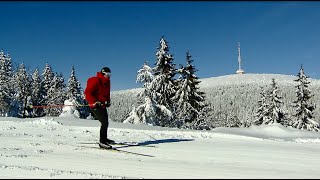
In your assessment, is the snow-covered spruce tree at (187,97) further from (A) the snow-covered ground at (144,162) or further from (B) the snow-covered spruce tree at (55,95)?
(A) the snow-covered ground at (144,162)

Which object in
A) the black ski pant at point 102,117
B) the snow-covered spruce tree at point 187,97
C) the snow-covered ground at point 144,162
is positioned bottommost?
the snow-covered ground at point 144,162

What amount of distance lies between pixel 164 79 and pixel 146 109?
5261 millimetres

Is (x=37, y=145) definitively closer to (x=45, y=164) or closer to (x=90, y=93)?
(x=90, y=93)

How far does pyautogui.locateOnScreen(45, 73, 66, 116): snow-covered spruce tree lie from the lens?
233 feet

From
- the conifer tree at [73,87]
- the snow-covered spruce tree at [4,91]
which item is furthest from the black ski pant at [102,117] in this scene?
the snow-covered spruce tree at [4,91]

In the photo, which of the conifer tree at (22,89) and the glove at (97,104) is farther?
the conifer tree at (22,89)

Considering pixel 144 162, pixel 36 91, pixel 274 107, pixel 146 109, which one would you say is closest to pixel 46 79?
pixel 36 91

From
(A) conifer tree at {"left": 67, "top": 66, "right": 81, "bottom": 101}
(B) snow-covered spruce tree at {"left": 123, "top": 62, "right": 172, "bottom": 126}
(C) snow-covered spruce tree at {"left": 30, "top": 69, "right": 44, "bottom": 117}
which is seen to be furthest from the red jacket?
(C) snow-covered spruce tree at {"left": 30, "top": 69, "right": 44, "bottom": 117}

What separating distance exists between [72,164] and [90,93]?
3.40 m

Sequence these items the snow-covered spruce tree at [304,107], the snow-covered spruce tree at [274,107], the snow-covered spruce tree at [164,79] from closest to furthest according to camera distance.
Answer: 1. the snow-covered spruce tree at [164,79]
2. the snow-covered spruce tree at [304,107]
3. the snow-covered spruce tree at [274,107]

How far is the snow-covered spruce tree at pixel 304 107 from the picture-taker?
56.1 meters

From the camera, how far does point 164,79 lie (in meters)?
44.2

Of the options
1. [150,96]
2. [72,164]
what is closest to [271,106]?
[150,96]

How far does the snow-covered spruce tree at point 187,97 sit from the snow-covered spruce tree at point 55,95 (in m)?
30.2
